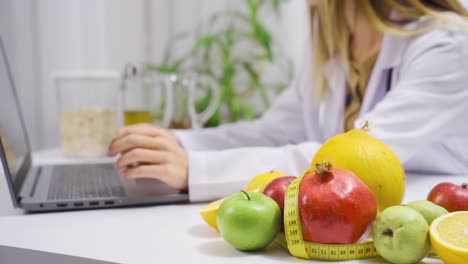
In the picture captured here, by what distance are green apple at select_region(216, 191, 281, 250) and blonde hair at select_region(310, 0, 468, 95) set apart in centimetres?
68

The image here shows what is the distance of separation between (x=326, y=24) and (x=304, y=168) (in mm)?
577

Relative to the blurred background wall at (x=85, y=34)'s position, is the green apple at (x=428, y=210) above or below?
above

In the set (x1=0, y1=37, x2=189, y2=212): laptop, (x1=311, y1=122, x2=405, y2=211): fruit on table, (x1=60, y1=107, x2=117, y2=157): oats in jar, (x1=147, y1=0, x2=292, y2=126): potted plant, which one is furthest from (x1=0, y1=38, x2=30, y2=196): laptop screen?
(x1=147, y1=0, x2=292, y2=126): potted plant

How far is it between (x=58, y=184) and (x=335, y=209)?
64cm

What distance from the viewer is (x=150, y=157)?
904 mm

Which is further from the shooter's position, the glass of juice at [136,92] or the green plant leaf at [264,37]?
the green plant leaf at [264,37]

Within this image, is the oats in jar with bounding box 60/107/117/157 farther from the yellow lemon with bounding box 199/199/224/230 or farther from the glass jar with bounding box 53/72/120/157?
the yellow lemon with bounding box 199/199/224/230

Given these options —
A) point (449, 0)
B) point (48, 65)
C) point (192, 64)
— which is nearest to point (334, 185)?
point (449, 0)

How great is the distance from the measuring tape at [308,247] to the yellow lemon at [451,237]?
0.07 meters

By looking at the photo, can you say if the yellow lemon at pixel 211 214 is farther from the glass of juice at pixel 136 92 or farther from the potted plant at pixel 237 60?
the potted plant at pixel 237 60

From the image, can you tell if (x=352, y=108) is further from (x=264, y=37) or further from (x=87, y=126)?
(x=264, y=37)

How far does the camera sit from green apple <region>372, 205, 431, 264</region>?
50cm

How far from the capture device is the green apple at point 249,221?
1.81 ft

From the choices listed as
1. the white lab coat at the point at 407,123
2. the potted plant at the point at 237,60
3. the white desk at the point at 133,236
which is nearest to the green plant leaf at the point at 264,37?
the potted plant at the point at 237,60
